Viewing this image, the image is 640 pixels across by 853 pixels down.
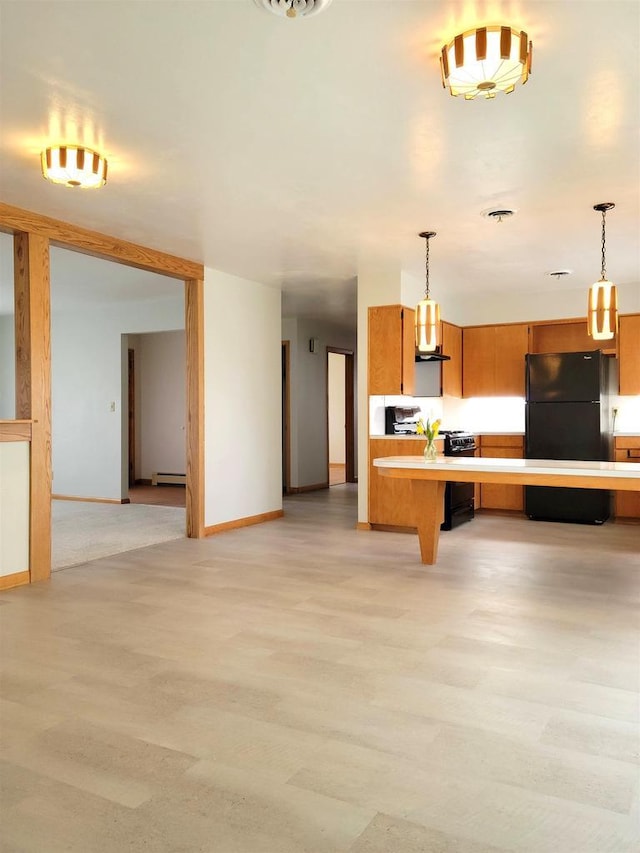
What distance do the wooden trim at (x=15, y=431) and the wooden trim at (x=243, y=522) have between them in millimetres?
2123

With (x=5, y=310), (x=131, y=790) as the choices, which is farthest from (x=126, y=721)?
(x=5, y=310)

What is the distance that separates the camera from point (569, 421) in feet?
22.8

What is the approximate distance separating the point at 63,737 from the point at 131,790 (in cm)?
48

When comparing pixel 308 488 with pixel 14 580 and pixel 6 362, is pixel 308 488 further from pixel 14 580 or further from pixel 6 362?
pixel 14 580

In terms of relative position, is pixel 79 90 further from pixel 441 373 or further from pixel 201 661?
pixel 441 373

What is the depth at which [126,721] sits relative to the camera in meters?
2.46

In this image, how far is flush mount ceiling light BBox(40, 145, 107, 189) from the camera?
10.9 feet

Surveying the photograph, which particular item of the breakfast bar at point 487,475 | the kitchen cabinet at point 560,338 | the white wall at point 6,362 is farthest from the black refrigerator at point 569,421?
the white wall at point 6,362

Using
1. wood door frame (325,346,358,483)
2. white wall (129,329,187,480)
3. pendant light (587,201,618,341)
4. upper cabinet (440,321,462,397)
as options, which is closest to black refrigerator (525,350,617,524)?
upper cabinet (440,321,462,397)

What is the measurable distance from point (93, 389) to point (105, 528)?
8.88 ft

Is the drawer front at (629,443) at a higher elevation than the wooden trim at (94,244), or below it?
below

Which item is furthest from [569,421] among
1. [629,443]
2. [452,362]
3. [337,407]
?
[337,407]

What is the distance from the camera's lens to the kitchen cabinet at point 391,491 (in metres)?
6.28

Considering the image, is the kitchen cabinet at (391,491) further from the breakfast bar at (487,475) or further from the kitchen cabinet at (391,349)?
the breakfast bar at (487,475)
